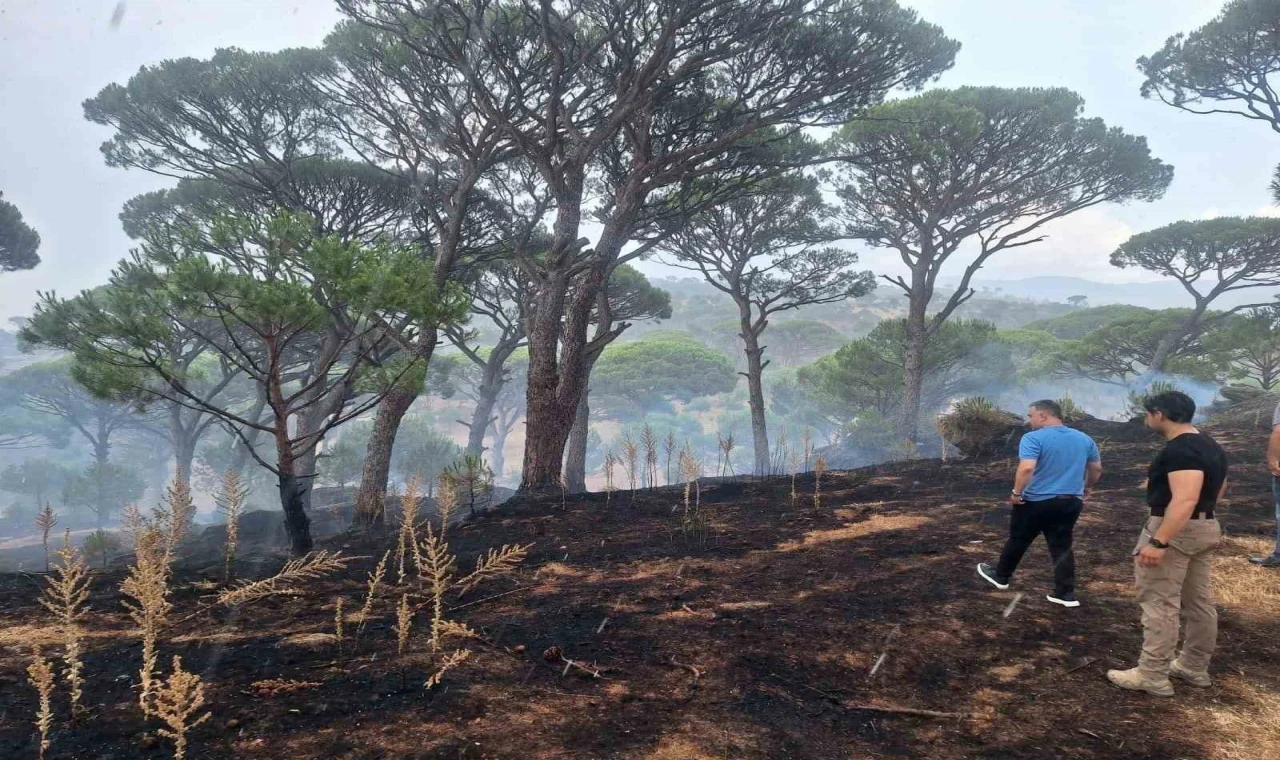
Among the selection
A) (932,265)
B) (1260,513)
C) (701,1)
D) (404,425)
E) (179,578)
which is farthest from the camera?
(404,425)

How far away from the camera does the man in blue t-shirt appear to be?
4453mm

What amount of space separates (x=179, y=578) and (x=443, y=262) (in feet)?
25.7

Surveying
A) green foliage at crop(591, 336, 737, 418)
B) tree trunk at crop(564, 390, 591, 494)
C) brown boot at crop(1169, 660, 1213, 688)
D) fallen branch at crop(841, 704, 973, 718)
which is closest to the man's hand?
brown boot at crop(1169, 660, 1213, 688)

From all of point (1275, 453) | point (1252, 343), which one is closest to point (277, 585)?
point (1275, 453)

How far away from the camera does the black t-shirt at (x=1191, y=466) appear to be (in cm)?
330

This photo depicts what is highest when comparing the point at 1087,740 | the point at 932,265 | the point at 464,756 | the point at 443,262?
the point at 932,265

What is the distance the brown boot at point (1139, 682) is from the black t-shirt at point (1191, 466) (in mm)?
928

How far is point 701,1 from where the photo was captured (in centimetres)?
987

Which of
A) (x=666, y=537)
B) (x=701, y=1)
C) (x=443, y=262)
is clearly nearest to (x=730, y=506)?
(x=666, y=537)

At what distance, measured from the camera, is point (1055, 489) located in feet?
14.8

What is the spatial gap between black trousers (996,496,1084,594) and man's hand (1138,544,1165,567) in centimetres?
104

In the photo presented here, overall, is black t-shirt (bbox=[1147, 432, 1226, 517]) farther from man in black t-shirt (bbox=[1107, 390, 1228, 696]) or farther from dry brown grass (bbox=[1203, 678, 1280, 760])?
dry brown grass (bbox=[1203, 678, 1280, 760])

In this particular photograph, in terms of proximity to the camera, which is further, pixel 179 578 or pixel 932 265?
pixel 932 265

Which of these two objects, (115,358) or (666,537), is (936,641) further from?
(115,358)
